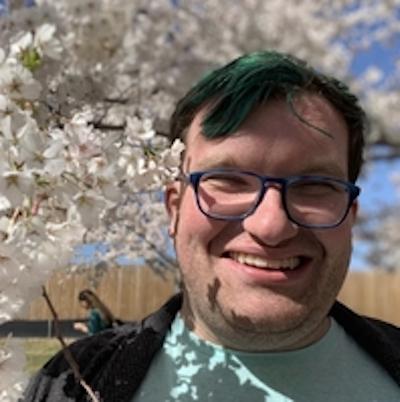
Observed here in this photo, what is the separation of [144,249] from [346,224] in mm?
3259

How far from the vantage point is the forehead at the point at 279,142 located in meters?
1.02

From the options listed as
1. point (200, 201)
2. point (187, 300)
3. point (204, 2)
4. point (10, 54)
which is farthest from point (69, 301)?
point (204, 2)

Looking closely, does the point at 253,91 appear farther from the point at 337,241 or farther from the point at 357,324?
the point at 357,324

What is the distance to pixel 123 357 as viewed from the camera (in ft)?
3.57

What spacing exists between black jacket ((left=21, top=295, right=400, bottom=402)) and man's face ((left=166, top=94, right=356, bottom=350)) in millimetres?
127

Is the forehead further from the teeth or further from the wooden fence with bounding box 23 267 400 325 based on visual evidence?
the wooden fence with bounding box 23 267 400 325

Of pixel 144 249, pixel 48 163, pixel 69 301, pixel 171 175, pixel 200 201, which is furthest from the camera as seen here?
pixel 144 249

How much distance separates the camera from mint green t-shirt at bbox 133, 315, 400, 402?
103cm

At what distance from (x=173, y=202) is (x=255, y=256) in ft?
0.71

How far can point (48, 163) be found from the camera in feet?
2.27

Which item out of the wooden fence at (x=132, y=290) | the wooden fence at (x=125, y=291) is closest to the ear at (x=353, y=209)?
the wooden fence at (x=125, y=291)

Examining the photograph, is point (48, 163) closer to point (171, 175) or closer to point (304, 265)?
point (171, 175)

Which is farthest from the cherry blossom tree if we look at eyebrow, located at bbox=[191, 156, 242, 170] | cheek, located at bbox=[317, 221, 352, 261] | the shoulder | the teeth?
the shoulder

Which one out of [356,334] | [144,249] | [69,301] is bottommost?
[144,249]
